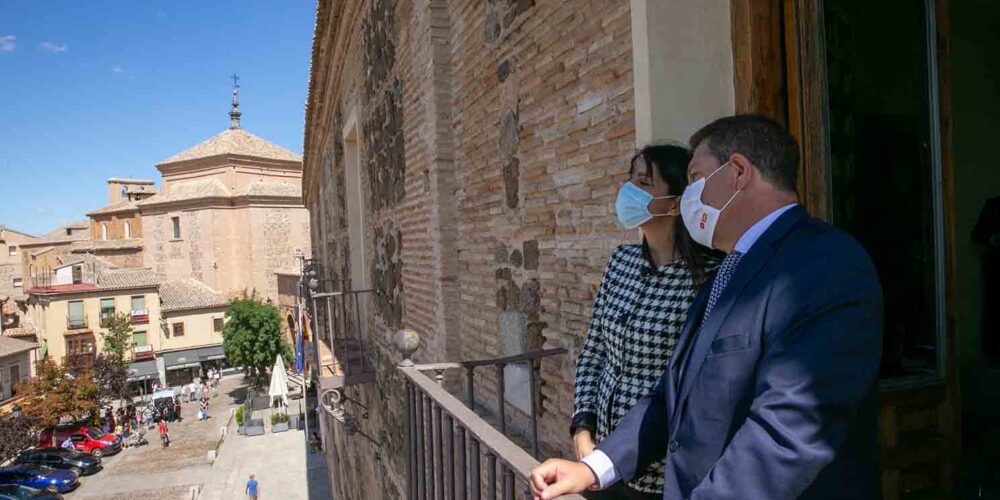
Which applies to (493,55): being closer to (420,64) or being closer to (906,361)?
(420,64)

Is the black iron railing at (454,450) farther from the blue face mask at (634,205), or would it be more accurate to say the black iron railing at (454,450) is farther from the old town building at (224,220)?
the old town building at (224,220)

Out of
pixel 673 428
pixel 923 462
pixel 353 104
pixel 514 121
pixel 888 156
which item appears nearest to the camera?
pixel 673 428

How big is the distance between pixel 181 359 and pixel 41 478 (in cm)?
1430

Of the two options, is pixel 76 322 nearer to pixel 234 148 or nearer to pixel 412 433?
pixel 234 148

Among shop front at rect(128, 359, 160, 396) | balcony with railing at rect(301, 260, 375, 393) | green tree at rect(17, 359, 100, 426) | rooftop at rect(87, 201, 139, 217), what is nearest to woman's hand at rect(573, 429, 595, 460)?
balcony with railing at rect(301, 260, 375, 393)

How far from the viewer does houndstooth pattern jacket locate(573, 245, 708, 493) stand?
5.91 feet

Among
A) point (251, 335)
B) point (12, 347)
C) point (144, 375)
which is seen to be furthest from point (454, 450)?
point (144, 375)

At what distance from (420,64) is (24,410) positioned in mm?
21721

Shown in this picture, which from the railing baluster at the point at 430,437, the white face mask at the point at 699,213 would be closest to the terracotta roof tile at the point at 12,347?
the railing baluster at the point at 430,437

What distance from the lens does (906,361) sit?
8.67 ft

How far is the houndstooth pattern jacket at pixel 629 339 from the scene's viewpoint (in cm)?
180

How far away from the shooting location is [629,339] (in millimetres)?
1868

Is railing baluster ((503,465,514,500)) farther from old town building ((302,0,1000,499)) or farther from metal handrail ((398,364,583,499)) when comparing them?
old town building ((302,0,1000,499))

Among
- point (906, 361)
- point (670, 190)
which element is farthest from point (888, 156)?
point (670, 190)
